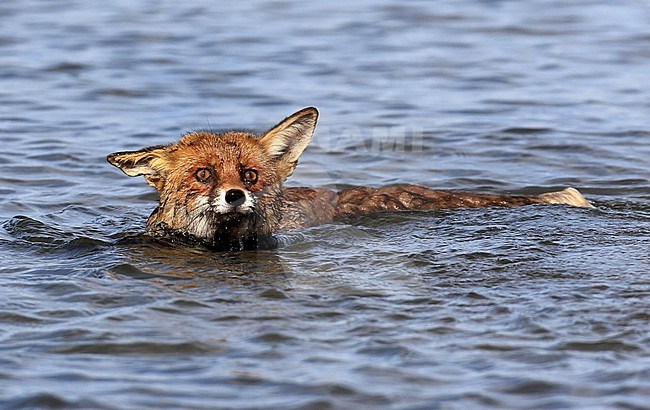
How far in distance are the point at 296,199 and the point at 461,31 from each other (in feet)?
28.9

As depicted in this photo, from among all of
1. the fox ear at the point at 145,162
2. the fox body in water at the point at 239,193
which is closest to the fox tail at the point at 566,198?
the fox body in water at the point at 239,193

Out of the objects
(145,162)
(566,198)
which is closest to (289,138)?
(145,162)

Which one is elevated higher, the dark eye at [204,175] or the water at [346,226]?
the dark eye at [204,175]

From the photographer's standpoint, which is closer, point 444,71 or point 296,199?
point 296,199

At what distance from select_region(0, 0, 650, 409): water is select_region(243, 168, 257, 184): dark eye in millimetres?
503

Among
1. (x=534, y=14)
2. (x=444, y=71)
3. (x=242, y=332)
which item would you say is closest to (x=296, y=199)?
(x=242, y=332)

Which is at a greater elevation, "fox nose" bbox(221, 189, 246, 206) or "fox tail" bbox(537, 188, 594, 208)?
"fox nose" bbox(221, 189, 246, 206)

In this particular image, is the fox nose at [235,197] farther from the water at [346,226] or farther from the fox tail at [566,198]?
the fox tail at [566,198]

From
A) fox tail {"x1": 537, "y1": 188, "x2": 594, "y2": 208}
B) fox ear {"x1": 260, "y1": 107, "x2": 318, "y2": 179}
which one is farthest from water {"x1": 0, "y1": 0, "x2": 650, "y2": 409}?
fox ear {"x1": 260, "y1": 107, "x2": 318, "y2": 179}

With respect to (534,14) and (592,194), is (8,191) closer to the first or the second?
(592,194)

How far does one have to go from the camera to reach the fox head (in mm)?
7922

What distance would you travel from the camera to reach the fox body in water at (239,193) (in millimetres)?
7977

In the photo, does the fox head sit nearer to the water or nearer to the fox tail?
the water

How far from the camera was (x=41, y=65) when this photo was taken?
1522 cm
